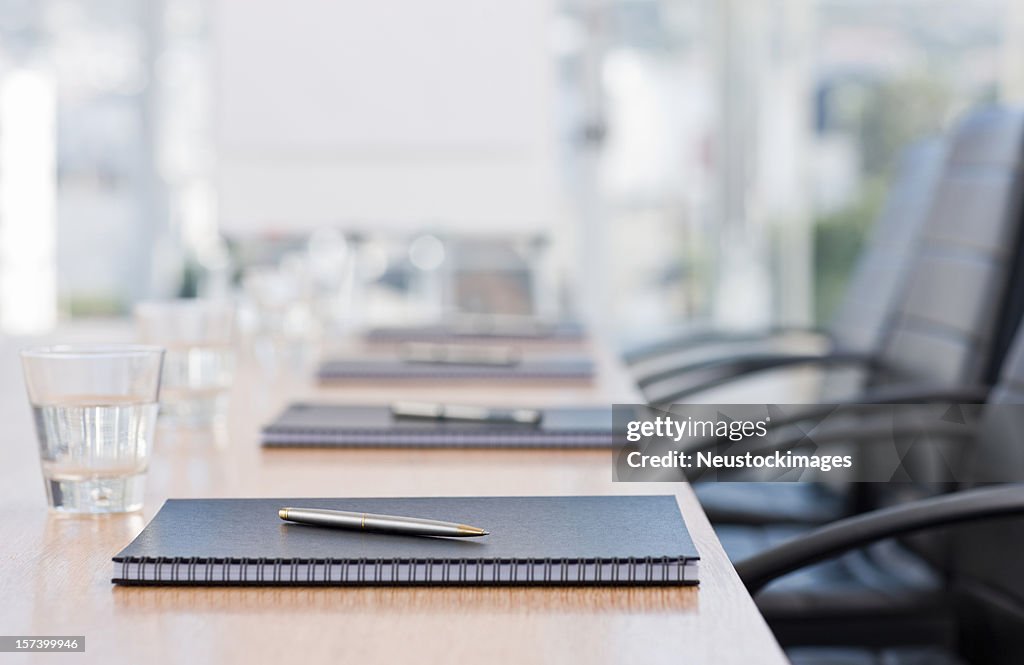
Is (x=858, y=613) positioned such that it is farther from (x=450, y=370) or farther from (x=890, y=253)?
(x=890, y=253)

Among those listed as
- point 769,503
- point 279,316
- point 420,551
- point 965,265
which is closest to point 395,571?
point 420,551

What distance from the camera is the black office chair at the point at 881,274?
7.16ft

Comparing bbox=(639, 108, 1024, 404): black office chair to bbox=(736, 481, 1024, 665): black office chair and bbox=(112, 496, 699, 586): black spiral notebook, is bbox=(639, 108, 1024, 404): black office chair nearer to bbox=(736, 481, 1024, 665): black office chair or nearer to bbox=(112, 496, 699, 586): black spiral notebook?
bbox=(736, 481, 1024, 665): black office chair

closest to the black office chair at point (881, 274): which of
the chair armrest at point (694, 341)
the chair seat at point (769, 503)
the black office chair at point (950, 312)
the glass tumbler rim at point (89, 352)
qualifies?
the chair armrest at point (694, 341)

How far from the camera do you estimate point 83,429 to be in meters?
0.74

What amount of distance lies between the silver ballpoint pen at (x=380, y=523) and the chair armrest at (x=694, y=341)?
165 centimetres

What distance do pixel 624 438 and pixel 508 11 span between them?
271cm

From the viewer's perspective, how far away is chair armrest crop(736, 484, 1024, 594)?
0.88 meters

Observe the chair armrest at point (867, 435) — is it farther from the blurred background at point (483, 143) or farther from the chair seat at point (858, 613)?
the blurred background at point (483, 143)

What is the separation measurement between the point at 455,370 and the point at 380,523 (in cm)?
83

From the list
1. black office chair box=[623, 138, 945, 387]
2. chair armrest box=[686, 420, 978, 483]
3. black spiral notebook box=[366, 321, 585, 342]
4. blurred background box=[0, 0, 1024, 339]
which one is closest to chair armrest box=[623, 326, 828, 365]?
black office chair box=[623, 138, 945, 387]

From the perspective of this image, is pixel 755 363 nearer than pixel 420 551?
No

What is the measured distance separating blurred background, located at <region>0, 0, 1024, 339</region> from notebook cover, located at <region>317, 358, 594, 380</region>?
77.5 inches

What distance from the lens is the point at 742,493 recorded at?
6.26 ft
